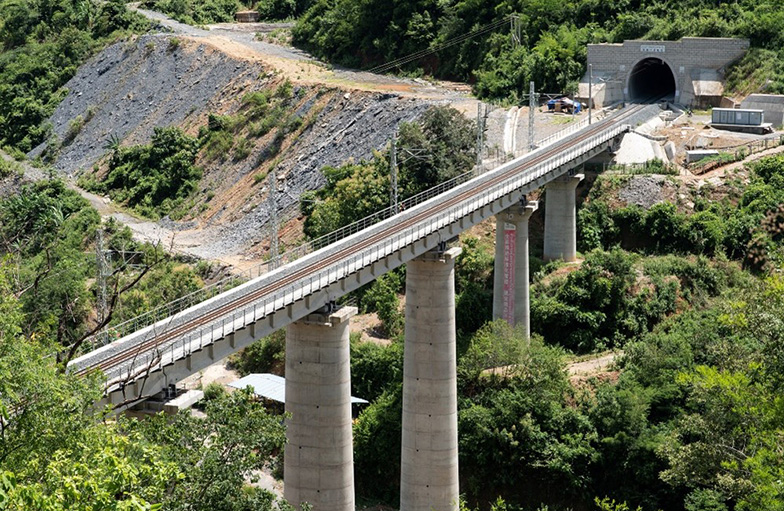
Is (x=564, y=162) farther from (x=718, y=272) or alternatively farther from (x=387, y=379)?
(x=387, y=379)

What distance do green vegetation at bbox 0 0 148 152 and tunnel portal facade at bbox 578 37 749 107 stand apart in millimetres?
51865

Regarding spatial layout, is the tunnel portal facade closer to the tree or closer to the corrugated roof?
the corrugated roof

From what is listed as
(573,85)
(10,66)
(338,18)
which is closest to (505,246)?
(573,85)

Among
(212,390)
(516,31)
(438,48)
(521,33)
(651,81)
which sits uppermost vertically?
(516,31)

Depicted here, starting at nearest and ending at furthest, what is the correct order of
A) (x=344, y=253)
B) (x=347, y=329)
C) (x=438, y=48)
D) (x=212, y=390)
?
(x=347, y=329)
(x=344, y=253)
(x=212, y=390)
(x=438, y=48)

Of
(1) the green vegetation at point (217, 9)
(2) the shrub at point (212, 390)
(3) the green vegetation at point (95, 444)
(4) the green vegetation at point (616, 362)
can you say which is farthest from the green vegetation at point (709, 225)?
(1) the green vegetation at point (217, 9)

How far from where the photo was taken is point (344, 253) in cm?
→ 5194

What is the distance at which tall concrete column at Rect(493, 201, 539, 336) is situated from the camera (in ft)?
225

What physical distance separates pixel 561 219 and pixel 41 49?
7932 centimetres

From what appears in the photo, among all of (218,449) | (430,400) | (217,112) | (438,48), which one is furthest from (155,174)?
(218,449)

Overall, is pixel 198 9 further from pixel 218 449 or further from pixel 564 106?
pixel 218 449

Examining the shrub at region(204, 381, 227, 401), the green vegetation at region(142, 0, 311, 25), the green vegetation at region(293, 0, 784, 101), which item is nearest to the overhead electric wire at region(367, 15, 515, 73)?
the green vegetation at region(293, 0, 784, 101)

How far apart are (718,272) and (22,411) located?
55077 millimetres

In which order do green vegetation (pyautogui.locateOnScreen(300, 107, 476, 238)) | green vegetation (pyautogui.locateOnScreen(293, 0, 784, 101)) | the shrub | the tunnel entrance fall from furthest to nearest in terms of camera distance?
the tunnel entrance < green vegetation (pyautogui.locateOnScreen(293, 0, 784, 101)) < green vegetation (pyautogui.locateOnScreen(300, 107, 476, 238)) < the shrub
